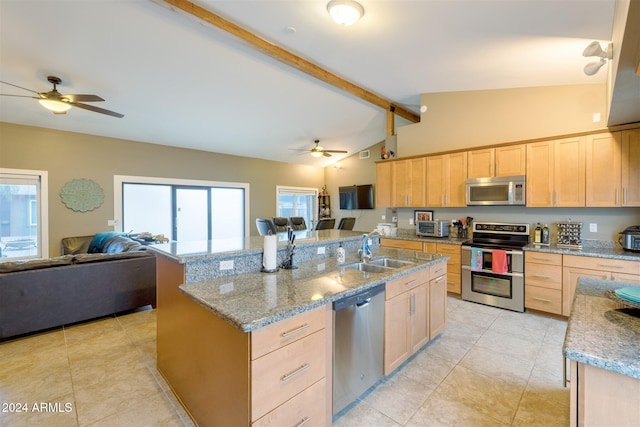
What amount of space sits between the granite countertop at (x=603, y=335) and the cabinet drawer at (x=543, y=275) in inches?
88.3

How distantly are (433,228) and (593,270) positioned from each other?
6.38 feet

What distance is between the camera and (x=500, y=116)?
420 cm

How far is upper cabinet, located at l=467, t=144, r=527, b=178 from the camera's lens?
12.7 feet

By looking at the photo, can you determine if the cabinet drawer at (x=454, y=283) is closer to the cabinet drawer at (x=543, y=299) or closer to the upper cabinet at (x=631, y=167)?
the cabinet drawer at (x=543, y=299)

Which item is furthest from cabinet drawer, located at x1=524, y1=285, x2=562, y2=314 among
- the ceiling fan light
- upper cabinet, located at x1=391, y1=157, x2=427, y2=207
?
the ceiling fan light

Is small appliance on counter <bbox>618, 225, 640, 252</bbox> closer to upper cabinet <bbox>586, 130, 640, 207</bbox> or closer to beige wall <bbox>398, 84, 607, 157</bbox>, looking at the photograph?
upper cabinet <bbox>586, 130, 640, 207</bbox>

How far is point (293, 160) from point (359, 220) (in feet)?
8.31

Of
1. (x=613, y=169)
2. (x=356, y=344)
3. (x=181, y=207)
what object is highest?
(x=613, y=169)

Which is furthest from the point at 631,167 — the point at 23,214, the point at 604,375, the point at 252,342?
the point at 23,214

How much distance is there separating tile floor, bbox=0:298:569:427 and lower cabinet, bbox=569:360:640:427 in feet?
3.49

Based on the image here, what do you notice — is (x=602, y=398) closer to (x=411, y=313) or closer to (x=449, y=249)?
(x=411, y=313)

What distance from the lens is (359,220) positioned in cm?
785

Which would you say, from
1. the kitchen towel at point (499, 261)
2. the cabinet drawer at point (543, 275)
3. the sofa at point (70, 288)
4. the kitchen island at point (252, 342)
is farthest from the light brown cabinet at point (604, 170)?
the sofa at point (70, 288)

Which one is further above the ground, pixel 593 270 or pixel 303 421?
pixel 593 270
